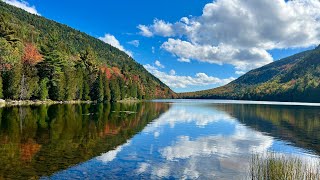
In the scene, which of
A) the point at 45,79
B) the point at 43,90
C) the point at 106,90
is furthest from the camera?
the point at 106,90

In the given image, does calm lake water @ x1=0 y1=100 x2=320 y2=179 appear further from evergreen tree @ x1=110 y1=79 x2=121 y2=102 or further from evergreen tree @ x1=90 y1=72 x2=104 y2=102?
evergreen tree @ x1=110 y1=79 x2=121 y2=102

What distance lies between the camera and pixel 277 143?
38.8m

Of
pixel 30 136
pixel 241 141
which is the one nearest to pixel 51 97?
pixel 30 136

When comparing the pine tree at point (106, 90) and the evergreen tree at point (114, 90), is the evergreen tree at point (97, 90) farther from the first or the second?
the evergreen tree at point (114, 90)

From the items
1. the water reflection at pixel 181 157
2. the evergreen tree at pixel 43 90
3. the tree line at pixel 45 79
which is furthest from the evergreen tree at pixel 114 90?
the water reflection at pixel 181 157

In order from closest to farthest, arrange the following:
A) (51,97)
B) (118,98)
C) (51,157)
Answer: (51,157)
(51,97)
(118,98)

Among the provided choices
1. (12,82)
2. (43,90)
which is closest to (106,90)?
(43,90)

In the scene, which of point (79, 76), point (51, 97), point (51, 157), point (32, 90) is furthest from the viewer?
point (79, 76)

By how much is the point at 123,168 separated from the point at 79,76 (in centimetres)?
13904

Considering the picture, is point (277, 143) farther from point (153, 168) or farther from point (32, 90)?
point (32, 90)

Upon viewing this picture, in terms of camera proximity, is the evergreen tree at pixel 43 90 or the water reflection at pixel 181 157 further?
the evergreen tree at pixel 43 90

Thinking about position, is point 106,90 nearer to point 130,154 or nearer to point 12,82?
point 12,82

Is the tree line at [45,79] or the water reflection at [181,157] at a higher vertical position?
the tree line at [45,79]

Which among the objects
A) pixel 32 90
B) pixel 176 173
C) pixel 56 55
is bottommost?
pixel 176 173
